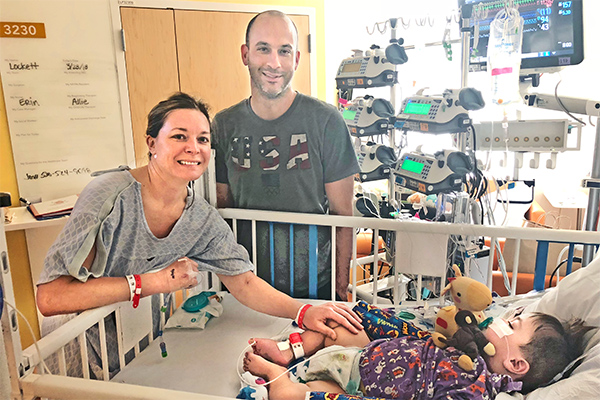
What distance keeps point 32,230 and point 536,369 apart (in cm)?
145

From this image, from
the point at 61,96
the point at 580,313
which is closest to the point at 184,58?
the point at 61,96

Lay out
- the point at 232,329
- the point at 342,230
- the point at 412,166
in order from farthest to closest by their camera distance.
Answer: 1. the point at 412,166
2. the point at 342,230
3. the point at 232,329

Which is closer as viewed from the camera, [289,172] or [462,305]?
[462,305]

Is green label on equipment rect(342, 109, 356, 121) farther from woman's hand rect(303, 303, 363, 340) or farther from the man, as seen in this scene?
woman's hand rect(303, 303, 363, 340)

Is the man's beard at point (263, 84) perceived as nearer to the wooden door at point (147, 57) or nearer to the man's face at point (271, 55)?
A: the man's face at point (271, 55)

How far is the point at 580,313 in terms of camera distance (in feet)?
3.80

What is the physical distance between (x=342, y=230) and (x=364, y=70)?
566 mm

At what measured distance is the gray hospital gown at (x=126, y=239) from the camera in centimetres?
116

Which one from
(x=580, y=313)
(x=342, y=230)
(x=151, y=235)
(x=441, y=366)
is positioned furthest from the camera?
(x=342, y=230)

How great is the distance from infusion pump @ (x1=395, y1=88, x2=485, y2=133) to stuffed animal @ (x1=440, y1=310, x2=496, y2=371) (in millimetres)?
621

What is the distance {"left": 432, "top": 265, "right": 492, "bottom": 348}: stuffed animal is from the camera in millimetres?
1088

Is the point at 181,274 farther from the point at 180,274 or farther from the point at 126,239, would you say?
the point at 126,239

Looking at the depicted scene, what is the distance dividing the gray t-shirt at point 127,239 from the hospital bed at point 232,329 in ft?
0.32

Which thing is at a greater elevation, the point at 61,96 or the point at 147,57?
the point at 147,57
